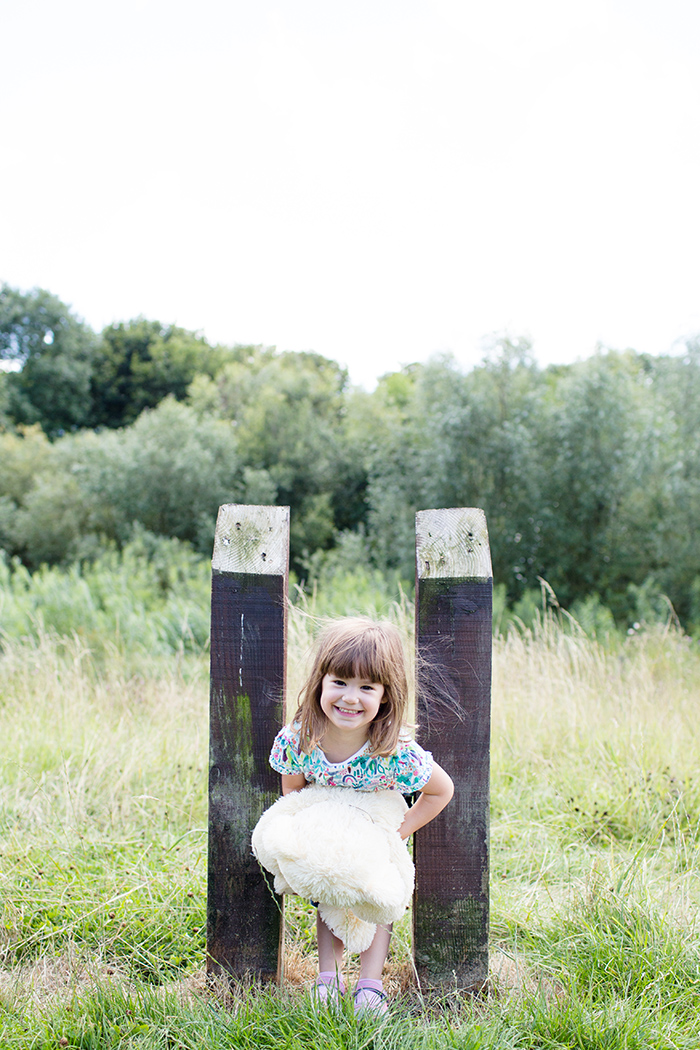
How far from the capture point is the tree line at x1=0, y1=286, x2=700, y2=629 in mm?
13055

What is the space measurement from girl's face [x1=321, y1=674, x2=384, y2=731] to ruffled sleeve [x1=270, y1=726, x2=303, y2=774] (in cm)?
14

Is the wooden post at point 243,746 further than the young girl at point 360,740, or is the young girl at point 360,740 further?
the wooden post at point 243,746

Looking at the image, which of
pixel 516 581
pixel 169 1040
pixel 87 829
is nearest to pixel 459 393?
pixel 516 581

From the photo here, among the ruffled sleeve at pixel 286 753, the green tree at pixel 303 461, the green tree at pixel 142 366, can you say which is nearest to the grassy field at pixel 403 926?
the ruffled sleeve at pixel 286 753

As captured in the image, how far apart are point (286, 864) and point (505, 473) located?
12.3 metres

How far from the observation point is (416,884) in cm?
207

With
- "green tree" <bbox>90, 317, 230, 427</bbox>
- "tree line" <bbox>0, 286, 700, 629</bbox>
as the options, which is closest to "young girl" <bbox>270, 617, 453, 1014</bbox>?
"tree line" <bbox>0, 286, 700, 629</bbox>

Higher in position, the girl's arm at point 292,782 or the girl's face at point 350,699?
the girl's face at point 350,699

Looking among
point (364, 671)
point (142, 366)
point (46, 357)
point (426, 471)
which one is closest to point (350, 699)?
point (364, 671)

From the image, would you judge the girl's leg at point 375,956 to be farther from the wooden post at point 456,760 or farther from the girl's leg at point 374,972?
the wooden post at point 456,760

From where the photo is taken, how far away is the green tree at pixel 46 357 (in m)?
30.5

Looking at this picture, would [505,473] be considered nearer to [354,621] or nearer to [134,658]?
[134,658]

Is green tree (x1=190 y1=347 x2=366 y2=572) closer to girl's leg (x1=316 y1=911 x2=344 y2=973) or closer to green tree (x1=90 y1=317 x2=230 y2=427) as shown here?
green tree (x1=90 y1=317 x2=230 y2=427)

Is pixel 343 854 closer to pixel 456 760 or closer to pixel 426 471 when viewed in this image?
pixel 456 760
